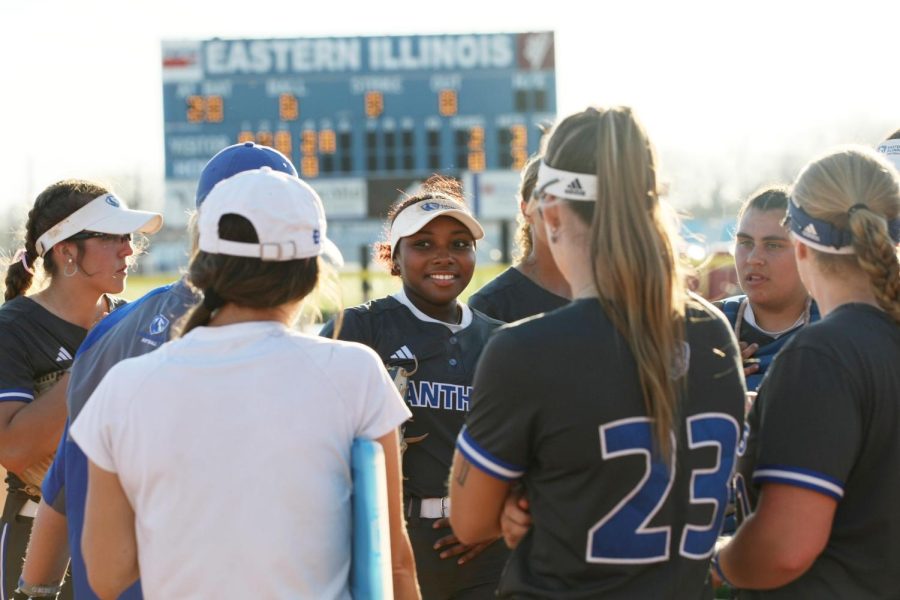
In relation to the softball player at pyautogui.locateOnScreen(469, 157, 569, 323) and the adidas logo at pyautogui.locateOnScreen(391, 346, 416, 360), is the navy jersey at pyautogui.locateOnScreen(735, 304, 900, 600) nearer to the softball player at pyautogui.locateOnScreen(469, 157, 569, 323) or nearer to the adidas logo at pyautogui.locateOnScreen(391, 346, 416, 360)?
the adidas logo at pyautogui.locateOnScreen(391, 346, 416, 360)

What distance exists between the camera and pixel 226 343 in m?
2.36

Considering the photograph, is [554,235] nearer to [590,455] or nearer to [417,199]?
[590,455]

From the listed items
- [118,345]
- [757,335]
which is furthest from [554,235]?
[757,335]

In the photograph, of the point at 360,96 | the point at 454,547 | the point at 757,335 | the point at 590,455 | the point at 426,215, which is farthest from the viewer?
the point at 360,96

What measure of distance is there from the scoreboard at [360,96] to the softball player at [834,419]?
70.3 feet

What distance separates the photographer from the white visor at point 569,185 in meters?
2.40

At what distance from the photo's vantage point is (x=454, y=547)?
3.96 m

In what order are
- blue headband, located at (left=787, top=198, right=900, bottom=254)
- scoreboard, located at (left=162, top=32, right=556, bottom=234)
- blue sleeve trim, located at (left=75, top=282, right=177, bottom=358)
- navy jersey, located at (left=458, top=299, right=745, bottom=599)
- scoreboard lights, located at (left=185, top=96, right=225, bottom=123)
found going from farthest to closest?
scoreboard, located at (left=162, top=32, right=556, bottom=234) → scoreboard lights, located at (left=185, top=96, right=225, bottom=123) → blue sleeve trim, located at (left=75, top=282, right=177, bottom=358) → blue headband, located at (left=787, top=198, right=900, bottom=254) → navy jersey, located at (left=458, top=299, right=745, bottom=599)

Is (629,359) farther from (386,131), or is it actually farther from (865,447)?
(386,131)

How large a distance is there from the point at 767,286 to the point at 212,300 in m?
2.43

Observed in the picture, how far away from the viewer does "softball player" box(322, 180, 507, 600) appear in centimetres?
400

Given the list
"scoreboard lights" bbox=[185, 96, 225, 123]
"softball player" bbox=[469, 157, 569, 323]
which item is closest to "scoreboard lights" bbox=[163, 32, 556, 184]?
"scoreboard lights" bbox=[185, 96, 225, 123]

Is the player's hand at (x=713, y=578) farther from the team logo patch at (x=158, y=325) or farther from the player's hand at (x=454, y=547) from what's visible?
the team logo patch at (x=158, y=325)

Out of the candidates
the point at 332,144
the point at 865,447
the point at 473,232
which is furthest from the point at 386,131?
the point at 865,447
